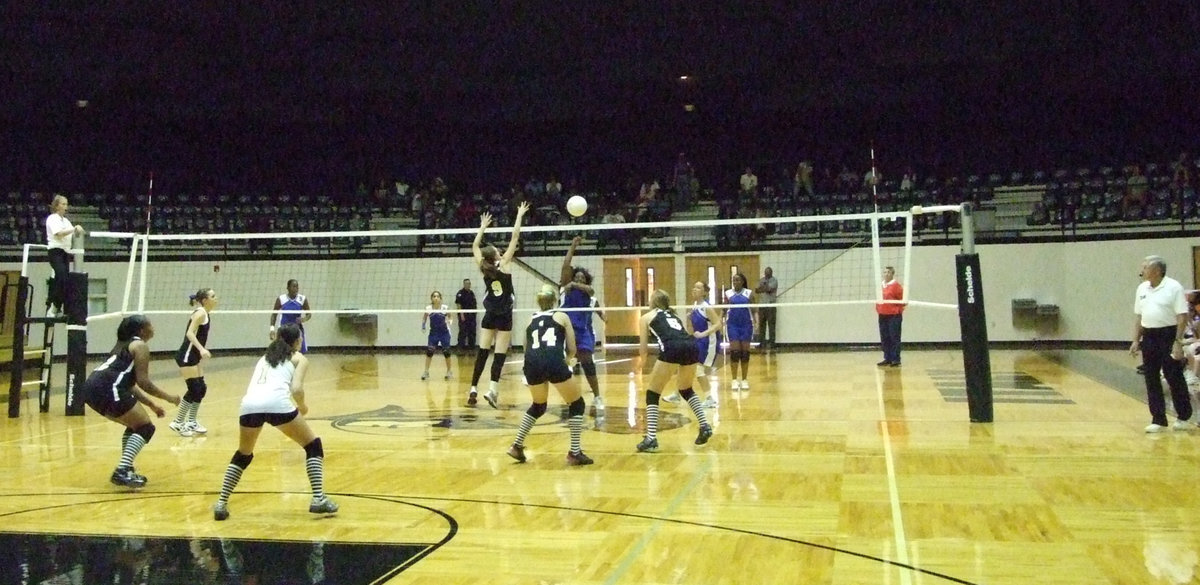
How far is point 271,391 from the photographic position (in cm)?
693

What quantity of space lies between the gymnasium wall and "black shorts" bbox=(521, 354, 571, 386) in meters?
14.8

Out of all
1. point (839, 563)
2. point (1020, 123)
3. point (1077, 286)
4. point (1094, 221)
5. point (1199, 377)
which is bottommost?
point (839, 563)

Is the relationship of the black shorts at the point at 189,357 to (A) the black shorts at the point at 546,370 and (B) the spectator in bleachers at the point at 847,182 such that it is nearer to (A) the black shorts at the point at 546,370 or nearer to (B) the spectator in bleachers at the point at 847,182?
(A) the black shorts at the point at 546,370

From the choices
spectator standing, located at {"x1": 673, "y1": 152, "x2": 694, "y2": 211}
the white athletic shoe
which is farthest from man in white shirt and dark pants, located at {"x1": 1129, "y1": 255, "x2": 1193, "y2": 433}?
spectator standing, located at {"x1": 673, "y1": 152, "x2": 694, "y2": 211}

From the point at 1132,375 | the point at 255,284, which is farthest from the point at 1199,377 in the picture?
the point at 255,284

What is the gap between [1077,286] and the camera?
76.9 feet

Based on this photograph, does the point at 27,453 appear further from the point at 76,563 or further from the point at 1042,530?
the point at 1042,530

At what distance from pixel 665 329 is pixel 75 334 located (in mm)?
8103

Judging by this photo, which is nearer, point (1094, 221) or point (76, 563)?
point (76, 563)

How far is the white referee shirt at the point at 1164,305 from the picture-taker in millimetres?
9828

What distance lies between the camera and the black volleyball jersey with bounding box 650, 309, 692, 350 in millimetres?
9703

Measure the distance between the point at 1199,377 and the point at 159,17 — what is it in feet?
67.7

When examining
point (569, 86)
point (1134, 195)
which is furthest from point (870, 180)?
point (569, 86)

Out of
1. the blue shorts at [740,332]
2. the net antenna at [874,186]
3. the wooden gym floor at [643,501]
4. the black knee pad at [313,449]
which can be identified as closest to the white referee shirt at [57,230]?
the wooden gym floor at [643,501]
